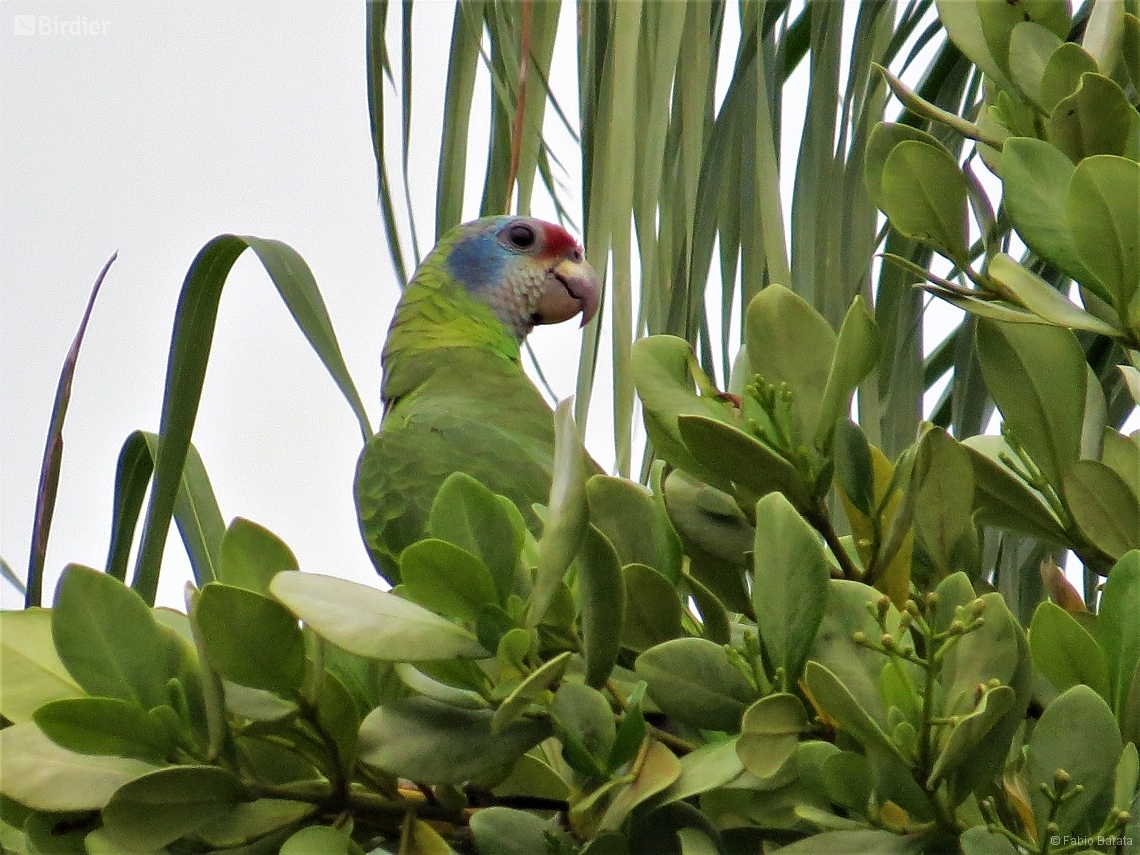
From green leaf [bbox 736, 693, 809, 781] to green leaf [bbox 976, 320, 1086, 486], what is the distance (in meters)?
0.13

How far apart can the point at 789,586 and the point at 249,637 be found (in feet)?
0.41

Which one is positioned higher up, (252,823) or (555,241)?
(555,241)

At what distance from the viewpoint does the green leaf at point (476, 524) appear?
0.96 feet

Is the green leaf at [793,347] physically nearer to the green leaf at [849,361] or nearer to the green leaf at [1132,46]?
the green leaf at [849,361]

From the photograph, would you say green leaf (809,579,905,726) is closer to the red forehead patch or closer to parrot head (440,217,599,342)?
parrot head (440,217,599,342)

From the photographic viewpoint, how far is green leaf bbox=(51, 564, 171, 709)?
0.93ft

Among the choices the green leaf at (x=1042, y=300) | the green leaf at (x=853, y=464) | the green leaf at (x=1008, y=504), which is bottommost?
the green leaf at (x=1008, y=504)

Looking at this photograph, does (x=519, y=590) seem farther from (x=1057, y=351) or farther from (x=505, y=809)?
(x=1057, y=351)

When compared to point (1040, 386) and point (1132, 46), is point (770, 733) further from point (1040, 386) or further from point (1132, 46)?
point (1132, 46)

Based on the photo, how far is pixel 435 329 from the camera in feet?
5.32

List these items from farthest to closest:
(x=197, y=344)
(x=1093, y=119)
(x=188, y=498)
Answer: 1. (x=188, y=498)
2. (x=197, y=344)
3. (x=1093, y=119)

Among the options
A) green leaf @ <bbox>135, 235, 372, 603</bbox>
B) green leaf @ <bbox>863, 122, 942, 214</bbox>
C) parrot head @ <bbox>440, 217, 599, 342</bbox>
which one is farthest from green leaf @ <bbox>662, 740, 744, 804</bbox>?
parrot head @ <bbox>440, 217, 599, 342</bbox>

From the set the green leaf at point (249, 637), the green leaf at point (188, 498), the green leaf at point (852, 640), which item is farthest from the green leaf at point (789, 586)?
the green leaf at point (188, 498)

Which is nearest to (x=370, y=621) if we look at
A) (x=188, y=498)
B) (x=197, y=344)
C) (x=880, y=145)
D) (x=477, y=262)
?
(x=880, y=145)
